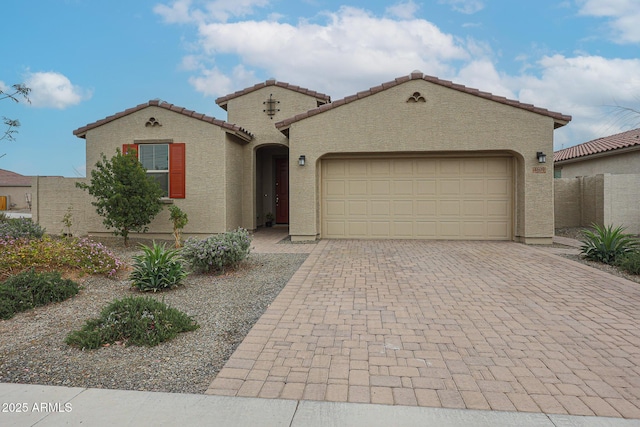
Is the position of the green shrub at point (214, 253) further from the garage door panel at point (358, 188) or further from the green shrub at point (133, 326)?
the garage door panel at point (358, 188)

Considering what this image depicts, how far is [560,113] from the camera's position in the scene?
11.1 m

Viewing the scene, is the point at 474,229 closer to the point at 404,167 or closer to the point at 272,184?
the point at 404,167

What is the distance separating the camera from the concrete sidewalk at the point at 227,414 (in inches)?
113

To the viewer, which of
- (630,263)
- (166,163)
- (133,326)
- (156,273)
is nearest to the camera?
(133,326)

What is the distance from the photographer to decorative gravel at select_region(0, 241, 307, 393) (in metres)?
3.59

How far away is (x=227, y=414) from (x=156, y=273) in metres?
4.06

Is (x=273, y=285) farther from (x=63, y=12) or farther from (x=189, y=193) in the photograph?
(x=63, y=12)

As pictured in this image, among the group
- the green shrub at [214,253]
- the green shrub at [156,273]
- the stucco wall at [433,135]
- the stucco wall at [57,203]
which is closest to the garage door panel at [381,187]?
the stucco wall at [433,135]

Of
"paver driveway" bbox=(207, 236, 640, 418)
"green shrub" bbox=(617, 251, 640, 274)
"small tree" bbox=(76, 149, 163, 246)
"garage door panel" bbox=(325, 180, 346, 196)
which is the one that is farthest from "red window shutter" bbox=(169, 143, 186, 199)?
"green shrub" bbox=(617, 251, 640, 274)

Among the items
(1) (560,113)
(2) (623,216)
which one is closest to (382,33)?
(1) (560,113)

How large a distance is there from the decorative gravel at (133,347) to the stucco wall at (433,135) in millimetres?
5564

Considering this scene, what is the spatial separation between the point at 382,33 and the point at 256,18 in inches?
159

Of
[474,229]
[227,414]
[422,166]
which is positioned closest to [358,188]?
[422,166]

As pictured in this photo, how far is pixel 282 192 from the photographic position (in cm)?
1697
